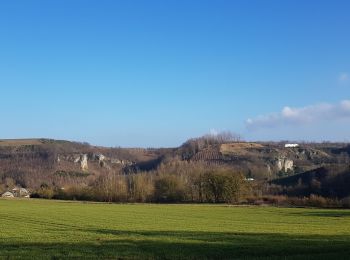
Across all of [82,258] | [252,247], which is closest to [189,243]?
[252,247]

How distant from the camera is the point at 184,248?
28.7m

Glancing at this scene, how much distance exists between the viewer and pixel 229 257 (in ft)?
81.3

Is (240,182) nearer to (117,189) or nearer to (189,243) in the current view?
(117,189)

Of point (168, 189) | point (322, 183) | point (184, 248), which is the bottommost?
point (184, 248)

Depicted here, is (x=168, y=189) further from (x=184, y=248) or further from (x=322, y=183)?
(x=184, y=248)

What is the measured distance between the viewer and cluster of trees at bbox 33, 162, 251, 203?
427 ft

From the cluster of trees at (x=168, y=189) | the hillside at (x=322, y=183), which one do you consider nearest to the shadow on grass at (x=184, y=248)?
the cluster of trees at (x=168, y=189)

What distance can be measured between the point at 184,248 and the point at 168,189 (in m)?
114

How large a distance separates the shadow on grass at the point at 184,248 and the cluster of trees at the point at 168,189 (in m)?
95.8

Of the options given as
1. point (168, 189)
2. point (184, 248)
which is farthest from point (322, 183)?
point (184, 248)

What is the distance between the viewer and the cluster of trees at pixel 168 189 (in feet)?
427

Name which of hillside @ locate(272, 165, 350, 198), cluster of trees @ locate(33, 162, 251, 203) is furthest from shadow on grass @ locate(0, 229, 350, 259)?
hillside @ locate(272, 165, 350, 198)

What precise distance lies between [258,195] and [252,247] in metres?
106

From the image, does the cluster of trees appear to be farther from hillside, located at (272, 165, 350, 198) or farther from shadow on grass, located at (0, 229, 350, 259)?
shadow on grass, located at (0, 229, 350, 259)
